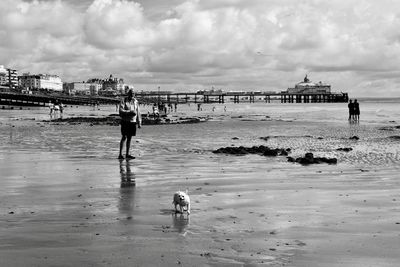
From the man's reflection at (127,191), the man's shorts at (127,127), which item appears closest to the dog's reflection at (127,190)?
the man's reflection at (127,191)

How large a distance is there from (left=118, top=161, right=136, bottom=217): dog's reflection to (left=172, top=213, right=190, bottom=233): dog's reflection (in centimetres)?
63

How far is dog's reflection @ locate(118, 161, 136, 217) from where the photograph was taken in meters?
8.01

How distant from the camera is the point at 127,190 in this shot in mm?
9688

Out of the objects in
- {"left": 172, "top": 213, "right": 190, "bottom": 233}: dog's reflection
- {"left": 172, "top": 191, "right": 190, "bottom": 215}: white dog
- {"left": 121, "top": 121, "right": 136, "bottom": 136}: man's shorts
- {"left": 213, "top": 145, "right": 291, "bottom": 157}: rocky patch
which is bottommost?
{"left": 213, "top": 145, "right": 291, "bottom": 157}: rocky patch

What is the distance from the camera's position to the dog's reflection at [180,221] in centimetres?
675

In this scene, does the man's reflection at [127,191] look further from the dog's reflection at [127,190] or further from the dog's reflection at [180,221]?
the dog's reflection at [180,221]

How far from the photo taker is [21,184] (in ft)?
33.6

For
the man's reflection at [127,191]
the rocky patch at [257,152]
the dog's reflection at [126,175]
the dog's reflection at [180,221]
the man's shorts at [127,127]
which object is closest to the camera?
the dog's reflection at [180,221]

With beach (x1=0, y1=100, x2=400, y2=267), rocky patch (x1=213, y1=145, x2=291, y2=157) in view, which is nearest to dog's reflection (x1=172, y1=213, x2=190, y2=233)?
beach (x1=0, y1=100, x2=400, y2=267)

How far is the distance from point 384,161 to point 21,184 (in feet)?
30.6

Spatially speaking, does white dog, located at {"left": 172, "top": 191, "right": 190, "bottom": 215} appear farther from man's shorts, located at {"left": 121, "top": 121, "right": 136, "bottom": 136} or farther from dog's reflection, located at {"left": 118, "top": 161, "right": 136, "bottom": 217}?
man's shorts, located at {"left": 121, "top": 121, "right": 136, "bottom": 136}

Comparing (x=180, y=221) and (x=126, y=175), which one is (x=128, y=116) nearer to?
(x=126, y=175)

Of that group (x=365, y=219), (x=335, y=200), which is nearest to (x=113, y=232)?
(x=365, y=219)

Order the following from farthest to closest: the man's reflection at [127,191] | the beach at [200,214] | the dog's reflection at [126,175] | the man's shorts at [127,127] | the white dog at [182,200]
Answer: the man's shorts at [127,127] → the dog's reflection at [126,175] → the man's reflection at [127,191] → the white dog at [182,200] → the beach at [200,214]
